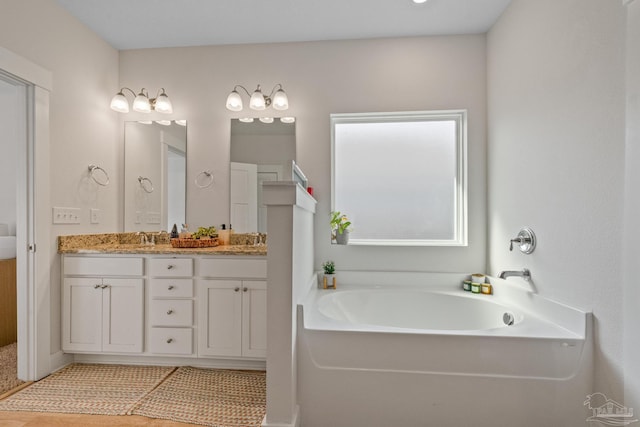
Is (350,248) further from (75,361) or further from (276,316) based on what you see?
(75,361)

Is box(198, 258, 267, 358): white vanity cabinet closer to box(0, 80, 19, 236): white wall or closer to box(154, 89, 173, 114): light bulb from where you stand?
box(154, 89, 173, 114): light bulb

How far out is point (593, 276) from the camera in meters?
1.44

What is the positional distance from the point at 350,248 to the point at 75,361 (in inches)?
A: 86.0

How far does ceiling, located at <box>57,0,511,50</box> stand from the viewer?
85.5 inches

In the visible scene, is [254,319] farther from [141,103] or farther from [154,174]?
[141,103]

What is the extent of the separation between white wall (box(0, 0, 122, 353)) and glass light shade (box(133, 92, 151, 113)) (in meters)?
0.27

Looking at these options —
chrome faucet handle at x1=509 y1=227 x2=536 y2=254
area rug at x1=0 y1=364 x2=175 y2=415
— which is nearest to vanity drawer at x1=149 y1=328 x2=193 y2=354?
area rug at x1=0 y1=364 x2=175 y2=415

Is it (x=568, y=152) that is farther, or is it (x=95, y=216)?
(x=95, y=216)

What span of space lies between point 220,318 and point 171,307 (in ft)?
1.17

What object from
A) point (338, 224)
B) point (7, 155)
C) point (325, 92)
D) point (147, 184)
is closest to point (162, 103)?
point (147, 184)

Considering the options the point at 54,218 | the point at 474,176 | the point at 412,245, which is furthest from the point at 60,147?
the point at 474,176

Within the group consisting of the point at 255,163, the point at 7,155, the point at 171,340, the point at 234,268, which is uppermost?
the point at 7,155

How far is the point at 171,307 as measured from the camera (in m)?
2.16

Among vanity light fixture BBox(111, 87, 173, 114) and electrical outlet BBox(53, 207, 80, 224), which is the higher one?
vanity light fixture BBox(111, 87, 173, 114)
